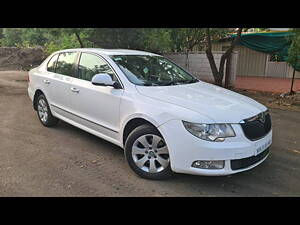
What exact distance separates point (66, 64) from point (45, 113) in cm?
122

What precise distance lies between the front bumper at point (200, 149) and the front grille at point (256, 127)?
0.23 feet

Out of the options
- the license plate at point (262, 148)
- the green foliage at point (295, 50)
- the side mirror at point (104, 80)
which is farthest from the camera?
the green foliage at point (295, 50)

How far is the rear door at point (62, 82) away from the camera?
4.73 m

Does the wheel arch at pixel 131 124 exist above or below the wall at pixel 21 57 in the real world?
above

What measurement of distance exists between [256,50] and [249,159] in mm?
14616

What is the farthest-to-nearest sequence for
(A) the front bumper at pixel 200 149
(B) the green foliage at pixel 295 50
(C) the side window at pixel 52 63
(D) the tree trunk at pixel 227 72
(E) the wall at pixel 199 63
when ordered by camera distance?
(E) the wall at pixel 199 63
(D) the tree trunk at pixel 227 72
(B) the green foliage at pixel 295 50
(C) the side window at pixel 52 63
(A) the front bumper at pixel 200 149

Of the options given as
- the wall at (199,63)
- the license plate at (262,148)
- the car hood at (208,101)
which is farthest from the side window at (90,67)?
the wall at (199,63)

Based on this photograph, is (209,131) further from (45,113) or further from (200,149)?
(45,113)

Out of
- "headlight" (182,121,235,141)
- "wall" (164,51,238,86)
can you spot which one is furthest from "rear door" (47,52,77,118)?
"wall" (164,51,238,86)

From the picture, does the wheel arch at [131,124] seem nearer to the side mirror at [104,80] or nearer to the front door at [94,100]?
the front door at [94,100]

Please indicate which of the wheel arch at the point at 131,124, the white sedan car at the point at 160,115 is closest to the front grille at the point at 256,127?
the white sedan car at the point at 160,115

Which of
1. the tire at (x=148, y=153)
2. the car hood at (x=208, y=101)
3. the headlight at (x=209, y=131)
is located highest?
the car hood at (x=208, y=101)

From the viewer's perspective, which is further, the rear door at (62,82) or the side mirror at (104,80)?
the rear door at (62,82)

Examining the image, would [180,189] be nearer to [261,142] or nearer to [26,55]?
[261,142]
